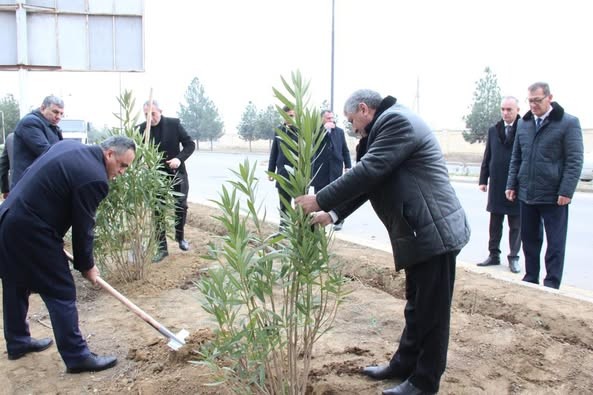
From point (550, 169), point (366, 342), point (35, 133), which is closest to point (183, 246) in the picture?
point (35, 133)

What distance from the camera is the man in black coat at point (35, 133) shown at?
4.89m

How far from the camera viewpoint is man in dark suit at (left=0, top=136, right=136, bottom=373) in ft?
9.96

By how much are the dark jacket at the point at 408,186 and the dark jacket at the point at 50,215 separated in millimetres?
1532

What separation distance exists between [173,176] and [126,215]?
3.10ft

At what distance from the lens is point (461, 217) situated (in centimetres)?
267

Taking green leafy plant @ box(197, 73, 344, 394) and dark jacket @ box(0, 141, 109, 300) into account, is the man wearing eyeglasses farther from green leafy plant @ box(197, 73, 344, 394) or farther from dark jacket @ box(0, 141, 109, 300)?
dark jacket @ box(0, 141, 109, 300)

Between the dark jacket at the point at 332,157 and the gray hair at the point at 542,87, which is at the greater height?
the gray hair at the point at 542,87

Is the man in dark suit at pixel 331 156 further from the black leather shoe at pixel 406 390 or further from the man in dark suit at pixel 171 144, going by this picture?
the black leather shoe at pixel 406 390

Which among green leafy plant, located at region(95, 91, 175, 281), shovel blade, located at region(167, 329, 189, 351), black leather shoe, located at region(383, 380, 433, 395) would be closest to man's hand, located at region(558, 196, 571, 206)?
black leather shoe, located at region(383, 380, 433, 395)

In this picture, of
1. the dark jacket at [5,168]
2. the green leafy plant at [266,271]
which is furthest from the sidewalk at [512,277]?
the dark jacket at [5,168]

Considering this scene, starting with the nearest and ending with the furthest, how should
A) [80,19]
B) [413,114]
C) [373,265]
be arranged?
1. [413,114]
2. [373,265]
3. [80,19]

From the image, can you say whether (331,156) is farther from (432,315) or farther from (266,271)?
(266,271)

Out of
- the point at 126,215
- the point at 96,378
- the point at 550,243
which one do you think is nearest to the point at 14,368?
the point at 96,378

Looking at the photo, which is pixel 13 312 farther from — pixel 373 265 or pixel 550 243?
pixel 550 243
